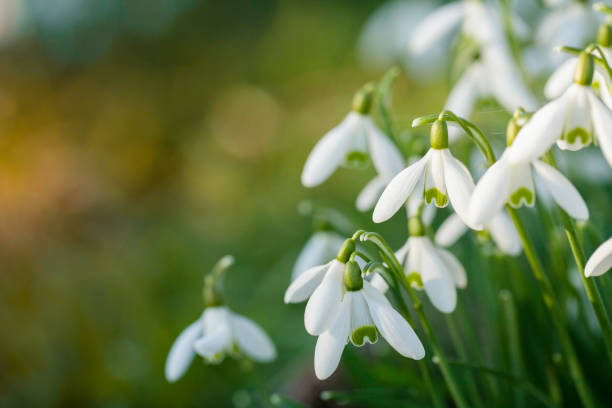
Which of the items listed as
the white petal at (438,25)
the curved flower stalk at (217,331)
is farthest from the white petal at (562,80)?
the curved flower stalk at (217,331)

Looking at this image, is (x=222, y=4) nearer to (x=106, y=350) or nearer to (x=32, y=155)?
(x=32, y=155)

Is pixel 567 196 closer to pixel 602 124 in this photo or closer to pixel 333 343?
pixel 602 124

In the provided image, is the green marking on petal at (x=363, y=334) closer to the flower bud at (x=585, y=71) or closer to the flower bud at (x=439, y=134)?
the flower bud at (x=439, y=134)

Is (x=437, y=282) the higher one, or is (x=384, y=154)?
(x=384, y=154)

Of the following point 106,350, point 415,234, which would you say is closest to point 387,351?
point 415,234

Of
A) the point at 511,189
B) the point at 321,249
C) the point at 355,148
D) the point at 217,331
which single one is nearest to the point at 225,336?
the point at 217,331

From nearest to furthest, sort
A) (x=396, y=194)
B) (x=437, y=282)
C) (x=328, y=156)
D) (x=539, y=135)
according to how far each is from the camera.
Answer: (x=539, y=135)
(x=396, y=194)
(x=437, y=282)
(x=328, y=156)
